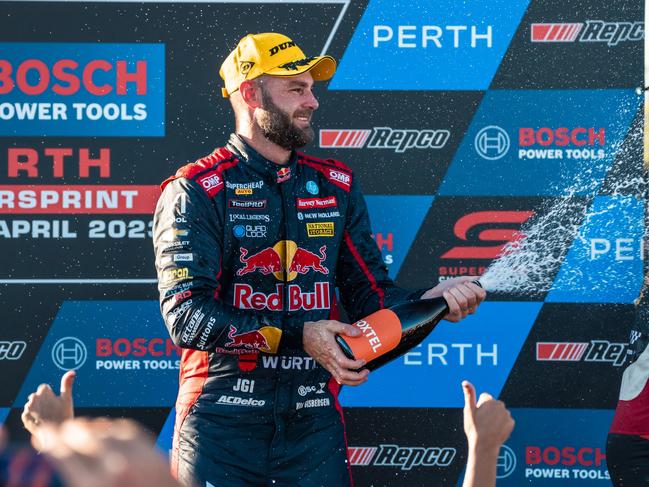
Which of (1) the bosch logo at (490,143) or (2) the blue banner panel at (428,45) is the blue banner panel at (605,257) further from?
(2) the blue banner panel at (428,45)

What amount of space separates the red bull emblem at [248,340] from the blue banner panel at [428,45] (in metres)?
1.52

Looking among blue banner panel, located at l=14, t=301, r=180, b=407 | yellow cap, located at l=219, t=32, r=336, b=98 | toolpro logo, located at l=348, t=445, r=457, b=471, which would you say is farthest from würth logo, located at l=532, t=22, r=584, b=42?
blue banner panel, located at l=14, t=301, r=180, b=407

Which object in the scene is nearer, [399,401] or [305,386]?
[305,386]

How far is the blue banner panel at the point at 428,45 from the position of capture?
3820mm

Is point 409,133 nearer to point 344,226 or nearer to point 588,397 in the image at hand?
point 344,226

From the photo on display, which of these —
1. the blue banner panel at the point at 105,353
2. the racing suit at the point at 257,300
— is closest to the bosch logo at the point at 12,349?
the blue banner panel at the point at 105,353

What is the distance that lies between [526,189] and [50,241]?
2006 millimetres

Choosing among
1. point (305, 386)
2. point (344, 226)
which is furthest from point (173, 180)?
point (305, 386)

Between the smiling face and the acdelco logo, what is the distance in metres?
1.04

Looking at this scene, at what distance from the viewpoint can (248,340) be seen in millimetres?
2660

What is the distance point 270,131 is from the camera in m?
3.00

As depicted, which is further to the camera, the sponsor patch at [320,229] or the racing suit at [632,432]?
the racing suit at [632,432]

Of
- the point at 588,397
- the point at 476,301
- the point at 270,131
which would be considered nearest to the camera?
the point at 476,301

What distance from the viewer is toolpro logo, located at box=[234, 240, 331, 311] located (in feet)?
9.46
